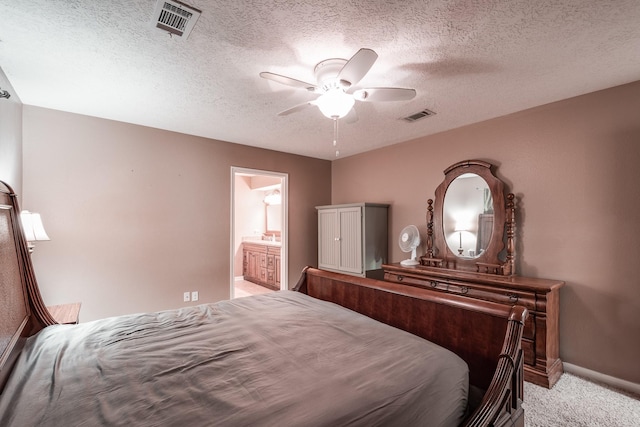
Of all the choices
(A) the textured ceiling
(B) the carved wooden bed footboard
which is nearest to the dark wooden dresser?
(B) the carved wooden bed footboard

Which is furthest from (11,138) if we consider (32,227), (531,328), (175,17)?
(531,328)

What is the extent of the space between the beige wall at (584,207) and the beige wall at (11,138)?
3.74 meters

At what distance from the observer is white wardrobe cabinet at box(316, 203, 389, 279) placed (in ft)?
13.3

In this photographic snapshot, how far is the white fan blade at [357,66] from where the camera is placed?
1.54 meters

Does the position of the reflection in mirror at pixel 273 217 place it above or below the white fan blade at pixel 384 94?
below

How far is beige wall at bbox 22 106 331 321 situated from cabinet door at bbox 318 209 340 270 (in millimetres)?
1399

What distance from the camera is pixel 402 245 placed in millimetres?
3814

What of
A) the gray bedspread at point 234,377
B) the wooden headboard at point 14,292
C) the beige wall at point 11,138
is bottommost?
the gray bedspread at point 234,377

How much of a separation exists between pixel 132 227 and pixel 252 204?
12.5ft

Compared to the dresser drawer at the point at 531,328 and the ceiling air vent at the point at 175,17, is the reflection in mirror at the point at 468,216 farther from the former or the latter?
the ceiling air vent at the point at 175,17

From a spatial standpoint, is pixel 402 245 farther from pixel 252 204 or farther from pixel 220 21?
pixel 252 204

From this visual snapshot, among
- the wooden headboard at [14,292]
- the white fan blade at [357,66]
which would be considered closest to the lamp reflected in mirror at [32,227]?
the wooden headboard at [14,292]

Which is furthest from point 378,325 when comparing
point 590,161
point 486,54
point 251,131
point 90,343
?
point 251,131

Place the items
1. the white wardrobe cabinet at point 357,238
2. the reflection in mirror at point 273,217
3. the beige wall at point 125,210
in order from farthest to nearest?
the reflection in mirror at point 273,217
the white wardrobe cabinet at point 357,238
the beige wall at point 125,210
